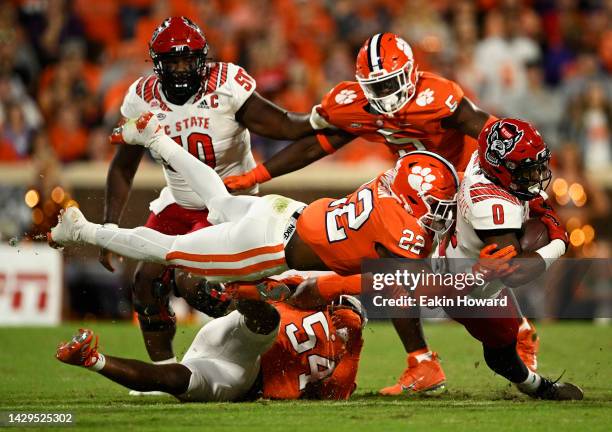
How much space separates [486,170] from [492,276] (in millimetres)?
559

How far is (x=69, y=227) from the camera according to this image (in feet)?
21.4

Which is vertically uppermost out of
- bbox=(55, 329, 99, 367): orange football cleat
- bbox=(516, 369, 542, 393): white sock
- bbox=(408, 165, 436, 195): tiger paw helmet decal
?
bbox=(408, 165, 436, 195): tiger paw helmet decal

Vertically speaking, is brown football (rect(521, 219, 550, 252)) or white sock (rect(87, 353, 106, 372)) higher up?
brown football (rect(521, 219, 550, 252))

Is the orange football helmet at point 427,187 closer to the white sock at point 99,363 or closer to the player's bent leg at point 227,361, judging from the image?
the player's bent leg at point 227,361

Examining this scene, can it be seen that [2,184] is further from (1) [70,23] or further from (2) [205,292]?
(2) [205,292]

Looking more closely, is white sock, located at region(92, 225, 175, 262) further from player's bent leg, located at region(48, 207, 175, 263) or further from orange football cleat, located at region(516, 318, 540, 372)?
orange football cleat, located at region(516, 318, 540, 372)

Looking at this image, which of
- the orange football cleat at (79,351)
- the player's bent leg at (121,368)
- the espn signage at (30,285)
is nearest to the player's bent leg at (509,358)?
the player's bent leg at (121,368)

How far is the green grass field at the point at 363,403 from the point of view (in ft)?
17.5

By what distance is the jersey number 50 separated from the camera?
7.07 metres

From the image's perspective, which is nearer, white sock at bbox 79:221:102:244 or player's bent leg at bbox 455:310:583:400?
player's bent leg at bbox 455:310:583:400

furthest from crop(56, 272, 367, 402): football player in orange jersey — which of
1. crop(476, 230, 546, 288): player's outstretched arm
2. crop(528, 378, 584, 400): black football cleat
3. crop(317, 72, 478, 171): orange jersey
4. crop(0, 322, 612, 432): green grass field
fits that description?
crop(317, 72, 478, 171): orange jersey

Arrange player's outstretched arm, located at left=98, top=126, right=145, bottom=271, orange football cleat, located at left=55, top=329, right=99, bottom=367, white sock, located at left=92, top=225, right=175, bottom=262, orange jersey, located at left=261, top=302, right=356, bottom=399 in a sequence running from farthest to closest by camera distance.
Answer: player's outstretched arm, located at left=98, top=126, right=145, bottom=271 → white sock, located at left=92, top=225, right=175, bottom=262 → orange jersey, located at left=261, top=302, right=356, bottom=399 → orange football cleat, located at left=55, top=329, right=99, bottom=367

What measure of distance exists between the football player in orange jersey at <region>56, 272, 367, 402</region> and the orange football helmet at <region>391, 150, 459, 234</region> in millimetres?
792

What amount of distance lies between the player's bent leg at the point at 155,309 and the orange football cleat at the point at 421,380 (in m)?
1.35
